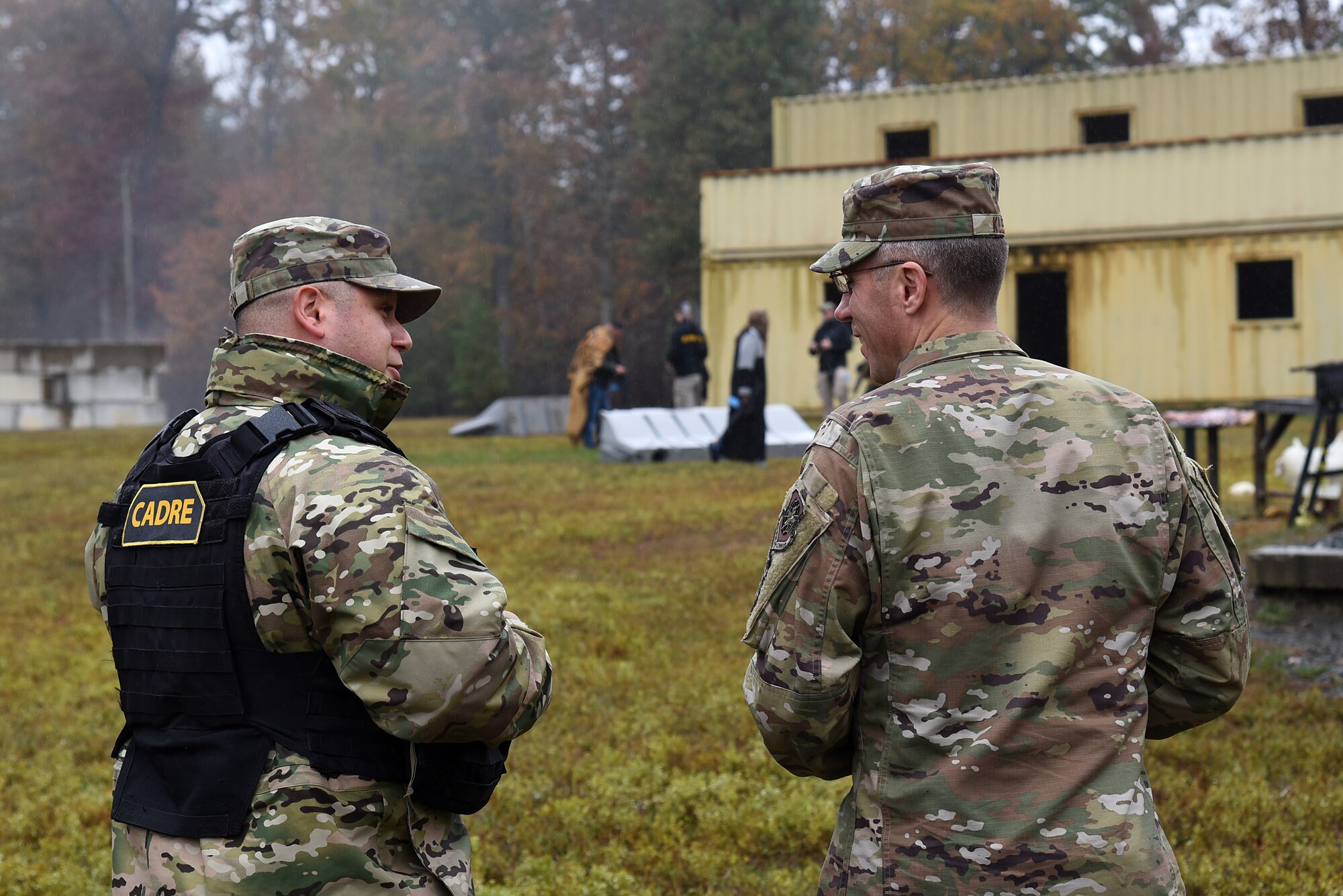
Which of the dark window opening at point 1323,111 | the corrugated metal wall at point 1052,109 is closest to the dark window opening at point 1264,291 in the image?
the corrugated metal wall at point 1052,109

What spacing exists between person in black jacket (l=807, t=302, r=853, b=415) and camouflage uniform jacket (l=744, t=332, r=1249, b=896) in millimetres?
15821

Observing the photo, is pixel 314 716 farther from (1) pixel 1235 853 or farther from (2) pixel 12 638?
(2) pixel 12 638

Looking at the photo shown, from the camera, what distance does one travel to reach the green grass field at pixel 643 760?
15.3 feet

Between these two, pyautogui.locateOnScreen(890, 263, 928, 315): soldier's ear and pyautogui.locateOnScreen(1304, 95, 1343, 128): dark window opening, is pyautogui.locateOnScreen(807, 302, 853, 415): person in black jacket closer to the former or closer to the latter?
pyautogui.locateOnScreen(1304, 95, 1343, 128): dark window opening

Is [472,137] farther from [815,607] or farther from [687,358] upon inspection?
[815,607]

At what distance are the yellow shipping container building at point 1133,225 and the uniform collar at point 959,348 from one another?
69.7 feet

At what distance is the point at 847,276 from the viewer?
93.8 inches

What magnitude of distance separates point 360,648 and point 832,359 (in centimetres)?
1693

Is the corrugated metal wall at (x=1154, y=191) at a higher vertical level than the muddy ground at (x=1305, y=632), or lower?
higher

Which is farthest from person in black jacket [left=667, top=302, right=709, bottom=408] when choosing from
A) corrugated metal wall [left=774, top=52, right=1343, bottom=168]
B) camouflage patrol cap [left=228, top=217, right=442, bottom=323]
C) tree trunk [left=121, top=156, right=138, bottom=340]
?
tree trunk [left=121, top=156, right=138, bottom=340]

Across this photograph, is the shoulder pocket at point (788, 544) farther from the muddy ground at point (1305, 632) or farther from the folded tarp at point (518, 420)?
the folded tarp at point (518, 420)

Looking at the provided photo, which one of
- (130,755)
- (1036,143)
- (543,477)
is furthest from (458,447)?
(130,755)

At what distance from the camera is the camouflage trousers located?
2.23 meters

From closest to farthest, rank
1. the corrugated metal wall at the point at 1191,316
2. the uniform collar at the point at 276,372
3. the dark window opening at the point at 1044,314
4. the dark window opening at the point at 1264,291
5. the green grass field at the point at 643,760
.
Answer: the uniform collar at the point at 276,372, the green grass field at the point at 643,760, the corrugated metal wall at the point at 1191,316, the dark window opening at the point at 1264,291, the dark window opening at the point at 1044,314
